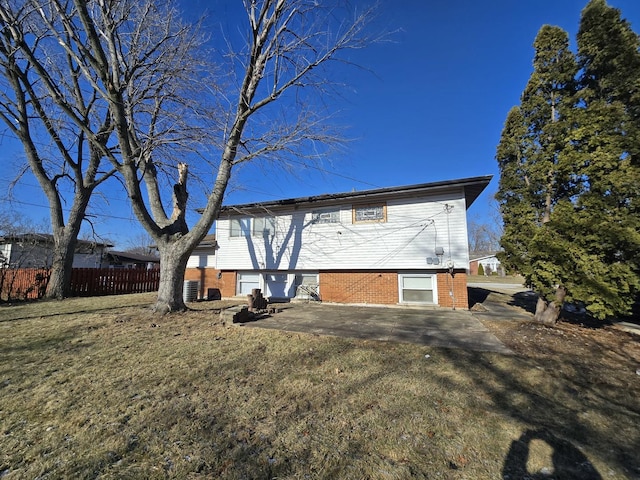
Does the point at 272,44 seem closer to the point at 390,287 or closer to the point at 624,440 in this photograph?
the point at 390,287

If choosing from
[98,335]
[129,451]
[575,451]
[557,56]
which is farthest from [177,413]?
[557,56]

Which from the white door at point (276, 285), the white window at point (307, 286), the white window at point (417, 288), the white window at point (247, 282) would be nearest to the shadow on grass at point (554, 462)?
the white window at point (417, 288)

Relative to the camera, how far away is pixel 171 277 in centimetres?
818

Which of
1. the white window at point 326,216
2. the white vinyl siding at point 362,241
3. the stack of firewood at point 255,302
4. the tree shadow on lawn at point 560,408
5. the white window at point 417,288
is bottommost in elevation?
the tree shadow on lawn at point 560,408

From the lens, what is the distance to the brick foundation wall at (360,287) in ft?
35.6

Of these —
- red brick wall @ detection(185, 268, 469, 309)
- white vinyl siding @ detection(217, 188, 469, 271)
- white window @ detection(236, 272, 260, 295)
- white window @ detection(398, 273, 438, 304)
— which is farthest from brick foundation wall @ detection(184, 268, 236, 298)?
white window @ detection(398, 273, 438, 304)

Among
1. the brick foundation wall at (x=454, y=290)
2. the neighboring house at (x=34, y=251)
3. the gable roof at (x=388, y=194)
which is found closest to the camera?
the gable roof at (x=388, y=194)

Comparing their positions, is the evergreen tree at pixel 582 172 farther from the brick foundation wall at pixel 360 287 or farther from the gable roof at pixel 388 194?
the brick foundation wall at pixel 360 287

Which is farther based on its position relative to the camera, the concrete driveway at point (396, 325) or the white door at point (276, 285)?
the white door at point (276, 285)

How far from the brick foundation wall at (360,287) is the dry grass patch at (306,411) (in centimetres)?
557

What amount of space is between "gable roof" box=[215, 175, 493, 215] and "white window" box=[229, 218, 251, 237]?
77 centimetres

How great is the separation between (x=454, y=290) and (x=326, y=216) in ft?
18.4

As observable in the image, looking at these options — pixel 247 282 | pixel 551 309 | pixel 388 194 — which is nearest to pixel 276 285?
pixel 247 282

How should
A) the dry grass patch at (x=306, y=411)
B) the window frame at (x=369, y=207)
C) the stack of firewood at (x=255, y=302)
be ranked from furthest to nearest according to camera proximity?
1. the window frame at (x=369, y=207)
2. the stack of firewood at (x=255, y=302)
3. the dry grass patch at (x=306, y=411)
